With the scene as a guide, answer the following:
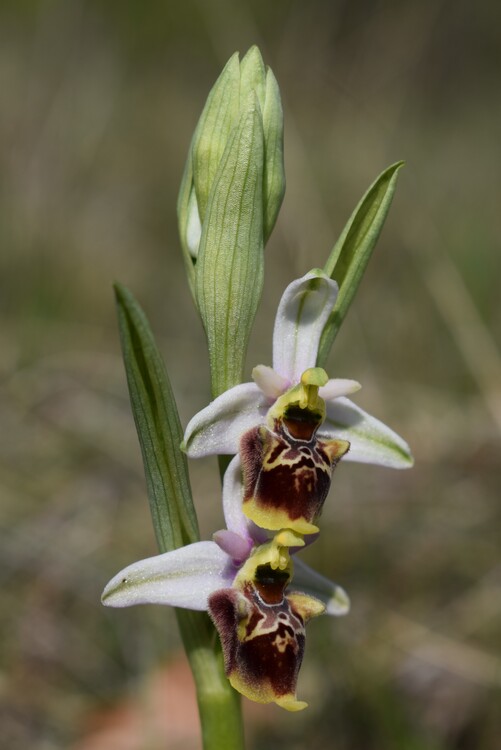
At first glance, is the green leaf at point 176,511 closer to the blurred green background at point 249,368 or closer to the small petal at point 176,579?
the small petal at point 176,579

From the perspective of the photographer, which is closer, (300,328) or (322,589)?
(300,328)

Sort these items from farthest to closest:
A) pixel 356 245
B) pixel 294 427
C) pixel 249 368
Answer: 1. pixel 249 368
2. pixel 356 245
3. pixel 294 427

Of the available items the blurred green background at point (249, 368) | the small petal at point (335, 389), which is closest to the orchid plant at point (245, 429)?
the small petal at point (335, 389)

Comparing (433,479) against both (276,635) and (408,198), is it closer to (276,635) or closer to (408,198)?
(276,635)

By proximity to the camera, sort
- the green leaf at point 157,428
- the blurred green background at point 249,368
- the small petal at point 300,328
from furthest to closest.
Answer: the blurred green background at point 249,368
the small petal at point 300,328
the green leaf at point 157,428

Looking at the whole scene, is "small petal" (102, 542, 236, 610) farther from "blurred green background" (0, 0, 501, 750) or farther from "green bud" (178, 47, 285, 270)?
"blurred green background" (0, 0, 501, 750)

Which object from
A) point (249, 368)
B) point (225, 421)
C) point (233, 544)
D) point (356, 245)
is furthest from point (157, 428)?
point (249, 368)

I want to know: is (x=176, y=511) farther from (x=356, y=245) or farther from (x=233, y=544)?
(x=356, y=245)
